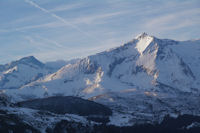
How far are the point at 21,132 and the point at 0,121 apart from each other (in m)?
10.1

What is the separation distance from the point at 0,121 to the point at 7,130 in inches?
219

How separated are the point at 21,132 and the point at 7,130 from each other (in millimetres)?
7307

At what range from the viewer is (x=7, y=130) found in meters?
192

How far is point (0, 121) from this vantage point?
194125mm

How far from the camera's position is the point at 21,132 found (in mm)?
196625
